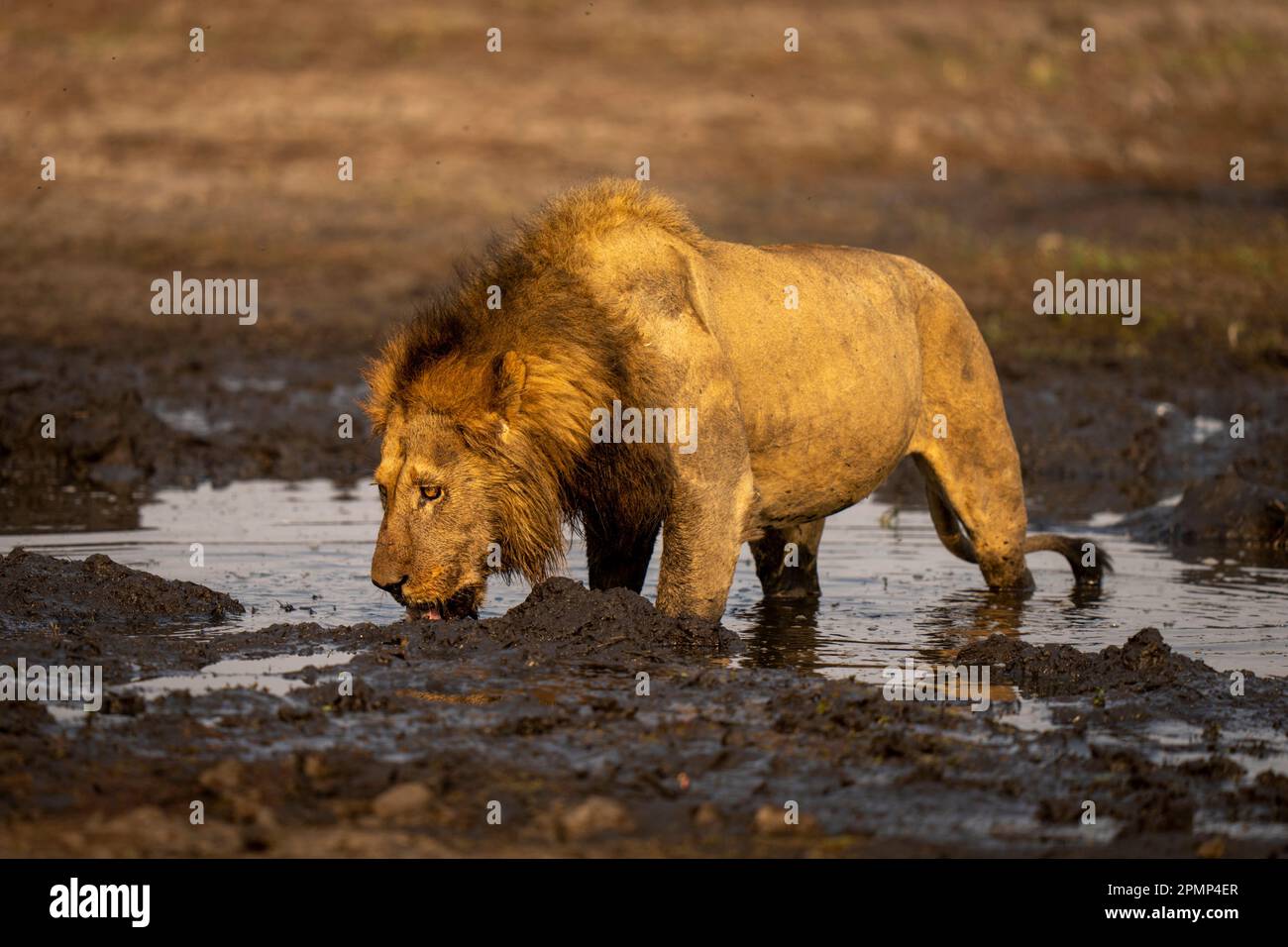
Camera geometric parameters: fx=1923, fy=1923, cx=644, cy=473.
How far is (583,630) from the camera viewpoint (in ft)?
22.2

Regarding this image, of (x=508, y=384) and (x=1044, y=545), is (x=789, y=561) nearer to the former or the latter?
(x=1044, y=545)

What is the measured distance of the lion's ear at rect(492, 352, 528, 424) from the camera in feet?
21.6

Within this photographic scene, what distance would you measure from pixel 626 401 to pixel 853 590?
2.56 meters

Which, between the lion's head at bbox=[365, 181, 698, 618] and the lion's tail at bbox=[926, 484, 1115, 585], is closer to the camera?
the lion's head at bbox=[365, 181, 698, 618]

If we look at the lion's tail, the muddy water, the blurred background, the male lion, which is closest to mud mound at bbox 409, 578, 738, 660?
the male lion

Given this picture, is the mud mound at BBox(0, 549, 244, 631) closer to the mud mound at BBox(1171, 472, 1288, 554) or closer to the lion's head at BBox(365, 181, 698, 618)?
the lion's head at BBox(365, 181, 698, 618)

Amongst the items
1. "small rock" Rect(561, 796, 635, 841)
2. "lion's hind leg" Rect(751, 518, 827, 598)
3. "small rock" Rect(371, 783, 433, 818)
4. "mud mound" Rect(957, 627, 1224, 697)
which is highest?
"lion's hind leg" Rect(751, 518, 827, 598)

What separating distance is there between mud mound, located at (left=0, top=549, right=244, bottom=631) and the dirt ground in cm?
2

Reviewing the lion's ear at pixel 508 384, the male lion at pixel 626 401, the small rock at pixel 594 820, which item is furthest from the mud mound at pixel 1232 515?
the small rock at pixel 594 820

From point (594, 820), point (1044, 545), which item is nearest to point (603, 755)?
point (594, 820)

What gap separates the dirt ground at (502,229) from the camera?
16.6 feet

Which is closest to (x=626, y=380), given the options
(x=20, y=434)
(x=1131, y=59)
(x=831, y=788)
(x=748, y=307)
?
(x=748, y=307)

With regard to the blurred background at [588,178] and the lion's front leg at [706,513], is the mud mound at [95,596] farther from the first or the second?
the blurred background at [588,178]
